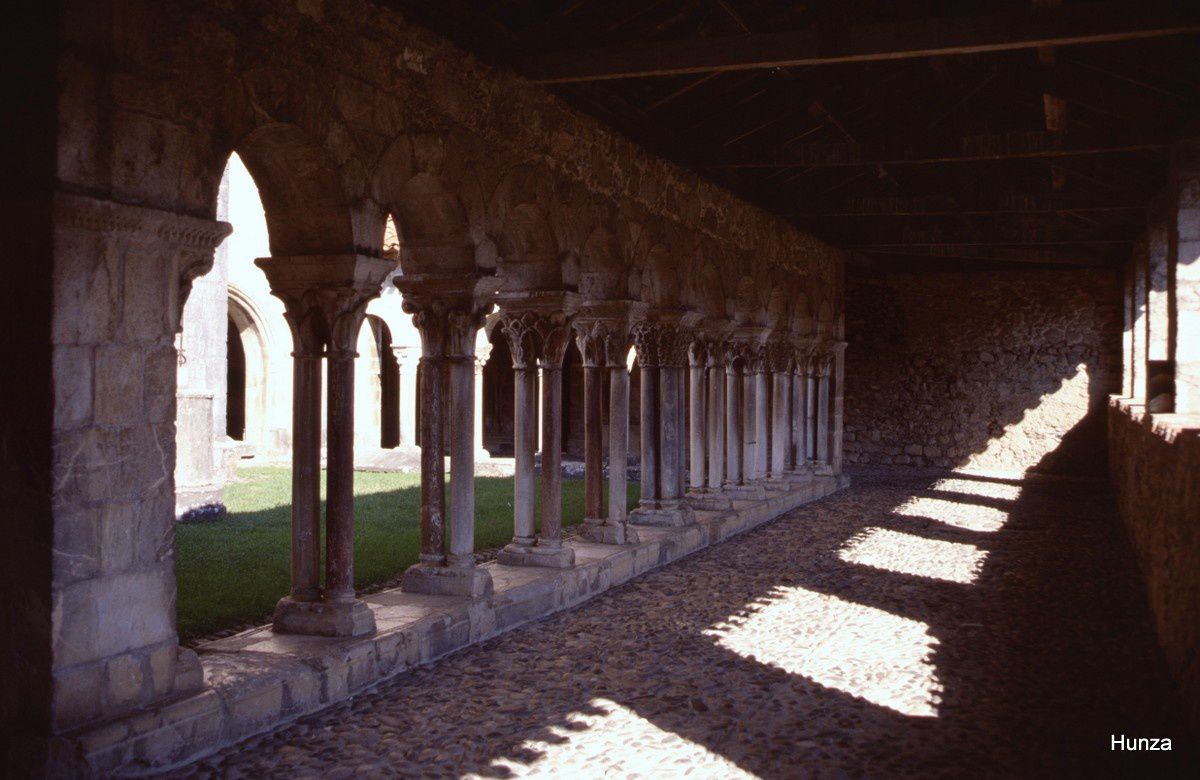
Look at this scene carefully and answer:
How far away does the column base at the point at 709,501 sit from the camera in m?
10.2

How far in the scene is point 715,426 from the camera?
34.7 ft

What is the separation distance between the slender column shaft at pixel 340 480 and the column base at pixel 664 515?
4250 mm

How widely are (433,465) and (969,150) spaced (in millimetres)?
5207

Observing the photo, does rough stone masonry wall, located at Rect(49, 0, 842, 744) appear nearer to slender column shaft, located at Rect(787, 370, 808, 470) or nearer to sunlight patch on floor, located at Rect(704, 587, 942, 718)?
sunlight patch on floor, located at Rect(704, 587, 942, 718)

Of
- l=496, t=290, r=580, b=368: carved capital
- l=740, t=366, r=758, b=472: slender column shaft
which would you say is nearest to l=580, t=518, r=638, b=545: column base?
l=496, t=290, r=580, b=368: carved capital

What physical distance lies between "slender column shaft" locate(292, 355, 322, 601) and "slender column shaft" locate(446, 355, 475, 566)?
1.08 m

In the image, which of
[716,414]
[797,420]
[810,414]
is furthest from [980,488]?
[716,414]

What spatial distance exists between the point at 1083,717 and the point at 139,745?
11.9 ft

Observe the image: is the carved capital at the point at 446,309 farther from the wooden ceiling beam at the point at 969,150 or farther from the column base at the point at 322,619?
the wooden ceiling beam at the point at 969,150

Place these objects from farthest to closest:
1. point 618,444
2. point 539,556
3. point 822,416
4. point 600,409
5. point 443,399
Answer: point 822,416 < point 618,444 < point 600,409 < point 539,556 < point 443,399

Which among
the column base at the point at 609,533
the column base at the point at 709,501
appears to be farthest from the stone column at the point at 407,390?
the column base at the point at 609,533

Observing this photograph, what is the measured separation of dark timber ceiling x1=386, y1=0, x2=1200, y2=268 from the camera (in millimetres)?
5746

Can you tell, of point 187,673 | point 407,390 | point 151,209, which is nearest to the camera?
point 151,209

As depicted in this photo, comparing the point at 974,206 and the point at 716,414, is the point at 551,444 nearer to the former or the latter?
the point at 716,414
